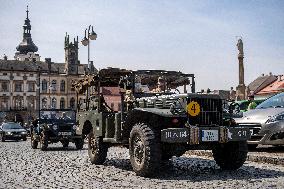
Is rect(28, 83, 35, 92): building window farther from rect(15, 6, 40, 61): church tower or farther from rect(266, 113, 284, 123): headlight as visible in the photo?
rect(266, 113, 284, 123): headlight

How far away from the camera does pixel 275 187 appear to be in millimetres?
5664

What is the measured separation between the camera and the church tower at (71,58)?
88012 millimetres

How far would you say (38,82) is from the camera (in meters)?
80.4

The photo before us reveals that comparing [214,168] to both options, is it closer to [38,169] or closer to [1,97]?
[38,169]

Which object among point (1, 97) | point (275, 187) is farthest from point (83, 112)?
point (1, 97)

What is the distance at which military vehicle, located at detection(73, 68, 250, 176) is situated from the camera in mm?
6758

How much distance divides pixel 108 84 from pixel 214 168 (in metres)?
3.33

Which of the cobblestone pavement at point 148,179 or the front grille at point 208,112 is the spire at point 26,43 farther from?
the front grille at point 208,112

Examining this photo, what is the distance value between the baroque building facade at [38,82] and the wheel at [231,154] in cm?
6638

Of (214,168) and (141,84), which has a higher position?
(141,84)

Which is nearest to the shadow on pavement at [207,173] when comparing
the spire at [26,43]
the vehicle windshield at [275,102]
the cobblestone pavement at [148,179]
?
the cobblestone pavement at [148,179]

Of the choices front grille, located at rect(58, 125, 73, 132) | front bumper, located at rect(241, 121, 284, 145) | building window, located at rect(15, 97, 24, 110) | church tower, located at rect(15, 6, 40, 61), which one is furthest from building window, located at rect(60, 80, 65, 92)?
front bumper, located at rect(241, 121, 284, 145)

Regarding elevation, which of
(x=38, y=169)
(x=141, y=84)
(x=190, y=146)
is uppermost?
(x=141, y=84)

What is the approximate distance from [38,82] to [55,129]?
6670 cm
